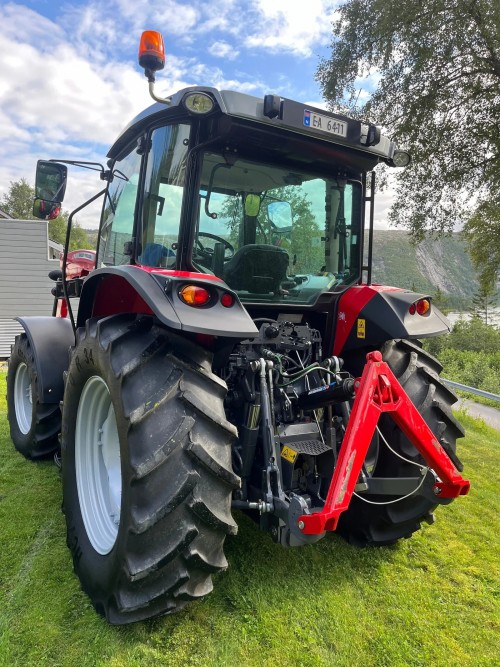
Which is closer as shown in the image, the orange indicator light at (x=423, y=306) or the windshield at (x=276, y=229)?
the windshield at (x=276, y=229)

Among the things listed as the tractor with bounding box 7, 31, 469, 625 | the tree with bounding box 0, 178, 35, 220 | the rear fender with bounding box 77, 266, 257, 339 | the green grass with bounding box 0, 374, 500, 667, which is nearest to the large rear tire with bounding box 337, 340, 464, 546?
the tractor with bounding box 7, 31, 469, 625

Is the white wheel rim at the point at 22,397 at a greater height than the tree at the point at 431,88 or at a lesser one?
lesser

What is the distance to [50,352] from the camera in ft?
12.1

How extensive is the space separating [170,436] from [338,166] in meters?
1.87

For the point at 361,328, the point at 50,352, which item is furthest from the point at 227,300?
the point at 50,352

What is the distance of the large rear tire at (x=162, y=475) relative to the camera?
1818 mm

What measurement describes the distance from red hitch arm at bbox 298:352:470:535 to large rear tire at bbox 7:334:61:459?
248 centimetres

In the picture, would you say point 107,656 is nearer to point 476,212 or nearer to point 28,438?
point 28,438

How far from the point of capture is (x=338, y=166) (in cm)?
282

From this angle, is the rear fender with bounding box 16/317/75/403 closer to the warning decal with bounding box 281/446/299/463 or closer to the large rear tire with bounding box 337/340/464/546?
the warning decal with bounding box 281/446/299/463

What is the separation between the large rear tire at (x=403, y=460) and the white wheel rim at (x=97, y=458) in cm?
131

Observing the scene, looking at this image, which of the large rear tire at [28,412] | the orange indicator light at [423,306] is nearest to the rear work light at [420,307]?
the orange indicator light at [423,306]

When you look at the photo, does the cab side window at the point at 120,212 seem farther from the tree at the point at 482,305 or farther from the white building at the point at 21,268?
the tree at the point at 482,305

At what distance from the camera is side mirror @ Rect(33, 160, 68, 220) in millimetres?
3262
